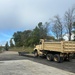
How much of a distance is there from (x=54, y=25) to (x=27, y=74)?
5999cm

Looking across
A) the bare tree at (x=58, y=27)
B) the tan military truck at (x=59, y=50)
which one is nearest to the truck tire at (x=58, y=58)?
the tan military truck at (x=59, y=50)

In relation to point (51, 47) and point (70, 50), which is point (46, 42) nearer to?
point (51, 47)

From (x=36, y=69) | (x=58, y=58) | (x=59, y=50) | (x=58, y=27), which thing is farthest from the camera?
(x=58, y=27)

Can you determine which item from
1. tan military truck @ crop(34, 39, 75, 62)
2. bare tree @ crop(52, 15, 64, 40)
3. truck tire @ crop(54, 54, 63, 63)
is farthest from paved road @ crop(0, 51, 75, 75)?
bare tree @ crop(52, 15, 64, 40)

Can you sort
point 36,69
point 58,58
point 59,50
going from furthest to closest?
point 59,50
point 58,58
point 36,69

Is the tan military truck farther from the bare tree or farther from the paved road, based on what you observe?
the bare tree

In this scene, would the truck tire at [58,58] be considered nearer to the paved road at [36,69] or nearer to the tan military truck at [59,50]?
the tan military truck at [59,50]

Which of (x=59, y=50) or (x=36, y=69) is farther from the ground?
(x=59, y=50)

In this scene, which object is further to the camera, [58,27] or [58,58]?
[58,27]

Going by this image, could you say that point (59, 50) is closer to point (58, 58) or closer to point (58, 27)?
point (58, 58)

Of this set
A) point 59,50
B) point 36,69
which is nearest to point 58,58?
point 59,50

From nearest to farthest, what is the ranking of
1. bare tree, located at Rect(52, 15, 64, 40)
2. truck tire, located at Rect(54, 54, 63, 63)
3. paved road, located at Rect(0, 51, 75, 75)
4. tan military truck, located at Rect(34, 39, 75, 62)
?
paved road, located at Rect(0, 51, 75, 75)
tan military truck, located at Rect(34, 39, 75, 62)
truck tire, located at Rect(54, 54, 63, 63)
bare tree, located at Rect(52, 15, 64, 40)

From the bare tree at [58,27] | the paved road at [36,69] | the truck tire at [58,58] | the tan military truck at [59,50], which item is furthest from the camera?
the bare tree at [58,27]

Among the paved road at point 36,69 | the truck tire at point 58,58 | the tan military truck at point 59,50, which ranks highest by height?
the tan military truck at point 59,50
